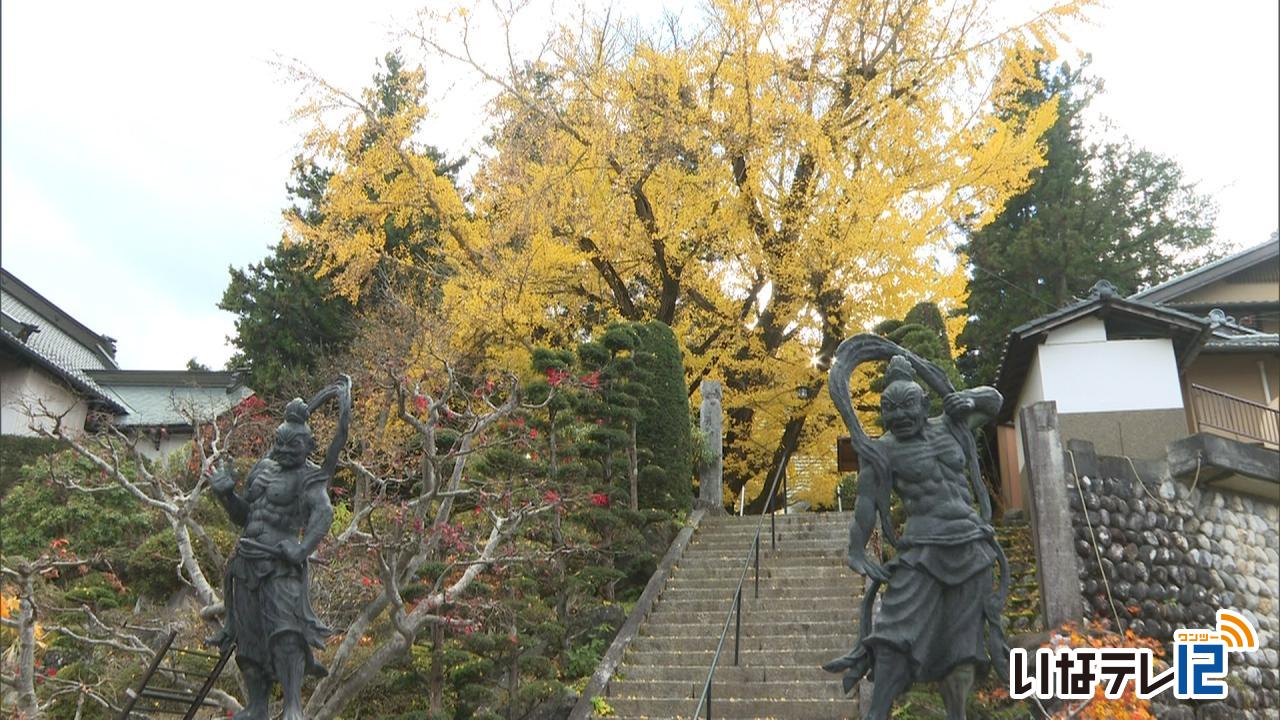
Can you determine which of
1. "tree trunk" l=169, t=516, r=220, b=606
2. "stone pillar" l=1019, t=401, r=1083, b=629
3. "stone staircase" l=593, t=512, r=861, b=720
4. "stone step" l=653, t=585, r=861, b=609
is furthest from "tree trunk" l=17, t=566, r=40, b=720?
"stone pillar" l=1019, t=401, r=1083, b=629

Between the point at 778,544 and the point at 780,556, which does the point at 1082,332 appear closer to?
the point at 778,544

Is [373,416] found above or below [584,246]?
below

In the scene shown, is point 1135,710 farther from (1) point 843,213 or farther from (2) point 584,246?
(2) point 584,246

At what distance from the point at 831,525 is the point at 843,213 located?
5.26 metres

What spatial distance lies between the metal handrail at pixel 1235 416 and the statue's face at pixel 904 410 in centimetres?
1053

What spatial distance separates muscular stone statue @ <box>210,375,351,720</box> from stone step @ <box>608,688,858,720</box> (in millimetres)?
3882

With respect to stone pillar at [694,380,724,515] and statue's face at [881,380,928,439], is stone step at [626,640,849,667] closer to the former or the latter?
statue's face at [881,380,928,439]

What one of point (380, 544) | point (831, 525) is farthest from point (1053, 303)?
point (380, 544)

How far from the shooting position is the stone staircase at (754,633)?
899cm

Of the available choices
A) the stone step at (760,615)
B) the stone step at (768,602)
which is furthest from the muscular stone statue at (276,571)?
the stone step at (768,602)

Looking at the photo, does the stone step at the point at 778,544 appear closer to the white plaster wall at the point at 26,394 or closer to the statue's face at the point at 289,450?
the statue's face at the point at 289,450

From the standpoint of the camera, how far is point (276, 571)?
588cm

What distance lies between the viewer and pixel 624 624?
1078 cm

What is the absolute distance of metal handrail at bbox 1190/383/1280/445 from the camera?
1395cm
